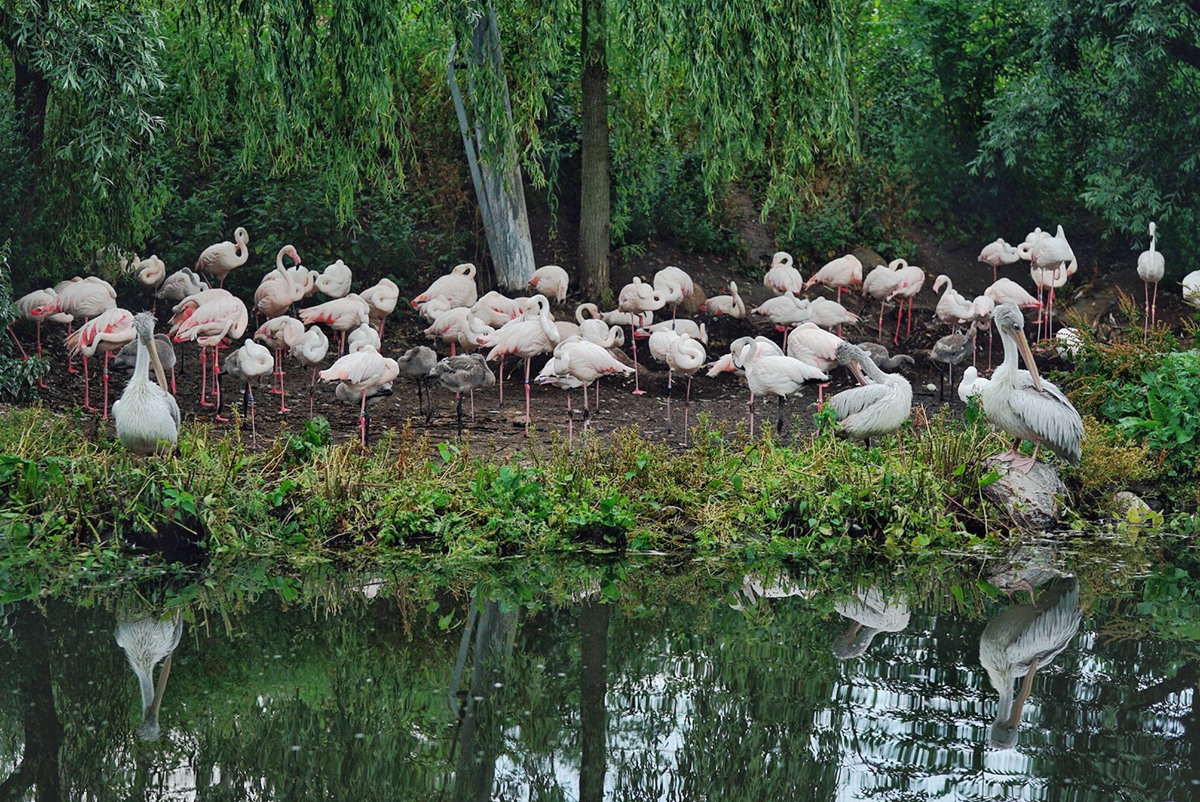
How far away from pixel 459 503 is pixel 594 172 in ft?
21.3

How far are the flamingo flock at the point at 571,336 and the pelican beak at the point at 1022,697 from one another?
2.56 meters

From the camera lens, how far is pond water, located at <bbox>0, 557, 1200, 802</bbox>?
16.6ft

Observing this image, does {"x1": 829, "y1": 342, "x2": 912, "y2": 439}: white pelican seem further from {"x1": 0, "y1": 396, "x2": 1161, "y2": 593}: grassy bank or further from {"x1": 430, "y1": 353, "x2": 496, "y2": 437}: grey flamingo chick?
{"x1": 430, "y1": 353, "x2": 496, "y2": 437}: grey flamingo chick

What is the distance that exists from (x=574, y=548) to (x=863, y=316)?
26.1 ft

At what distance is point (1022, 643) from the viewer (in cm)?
665

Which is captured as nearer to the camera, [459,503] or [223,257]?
[459,503]

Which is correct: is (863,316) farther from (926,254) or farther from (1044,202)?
(1044,202)

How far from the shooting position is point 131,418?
829 cm

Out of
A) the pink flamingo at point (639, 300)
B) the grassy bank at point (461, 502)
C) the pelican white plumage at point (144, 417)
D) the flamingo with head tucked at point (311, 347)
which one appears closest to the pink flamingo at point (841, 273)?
the pink flamingo at point (639, 300)

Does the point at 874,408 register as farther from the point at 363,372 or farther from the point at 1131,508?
the point at 363,372

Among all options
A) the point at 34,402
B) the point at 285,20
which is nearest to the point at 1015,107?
the point at 285,20

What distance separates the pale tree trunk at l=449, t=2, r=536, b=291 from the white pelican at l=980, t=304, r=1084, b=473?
18.0ft

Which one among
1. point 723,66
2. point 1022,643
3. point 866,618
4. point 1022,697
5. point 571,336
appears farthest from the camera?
point 571,336

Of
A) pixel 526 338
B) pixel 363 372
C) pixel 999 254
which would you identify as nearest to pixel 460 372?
pixel 526 338
